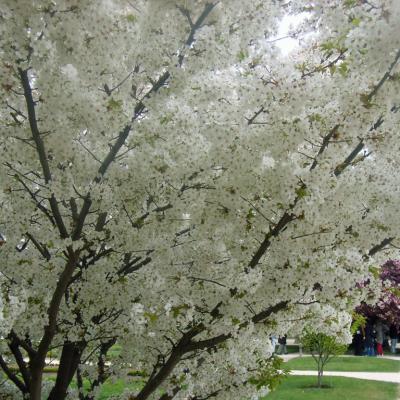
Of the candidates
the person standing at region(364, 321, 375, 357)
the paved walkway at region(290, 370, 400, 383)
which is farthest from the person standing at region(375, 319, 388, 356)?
the paved walkway at region(290, 370, 400, 383)

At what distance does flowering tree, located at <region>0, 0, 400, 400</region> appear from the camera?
161 inches

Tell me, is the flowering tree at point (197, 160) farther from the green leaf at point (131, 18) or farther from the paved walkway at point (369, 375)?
the paved walkway at point (369, 375)

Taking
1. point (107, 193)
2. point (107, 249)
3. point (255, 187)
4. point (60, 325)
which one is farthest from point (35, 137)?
point (60, 325)

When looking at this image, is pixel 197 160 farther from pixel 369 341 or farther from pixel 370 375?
pixel 369 341

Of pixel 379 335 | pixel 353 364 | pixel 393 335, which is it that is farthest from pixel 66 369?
pixel 393 335

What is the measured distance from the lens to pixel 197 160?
14.8 feet

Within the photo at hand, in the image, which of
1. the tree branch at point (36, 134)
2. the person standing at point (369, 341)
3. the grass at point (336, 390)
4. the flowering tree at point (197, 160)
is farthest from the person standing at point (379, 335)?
the tree branch at point (36, 134)

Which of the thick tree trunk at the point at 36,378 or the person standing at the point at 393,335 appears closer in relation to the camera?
the thick tree trunk at the point at 36,378

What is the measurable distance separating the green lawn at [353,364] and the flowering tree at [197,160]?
13776 millimetres

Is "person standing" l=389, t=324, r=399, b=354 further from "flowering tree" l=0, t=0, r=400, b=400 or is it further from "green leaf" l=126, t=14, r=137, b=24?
"green leaf" l=126, t=14, r=137, b=24

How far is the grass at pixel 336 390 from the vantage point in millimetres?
12562

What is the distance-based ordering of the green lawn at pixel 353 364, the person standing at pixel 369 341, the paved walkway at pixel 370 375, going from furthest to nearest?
the person standing at pixel 369 341 → the green lawn at pixel 353 364 → the paved walkway at pixel 370 375

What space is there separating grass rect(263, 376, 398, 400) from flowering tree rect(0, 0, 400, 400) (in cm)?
765

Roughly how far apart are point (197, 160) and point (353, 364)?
16.7m
